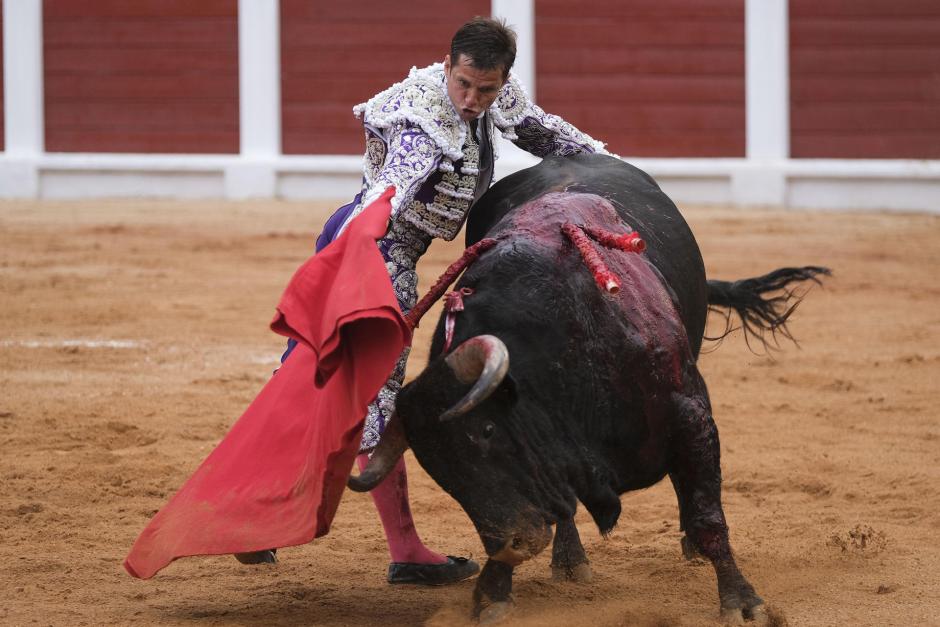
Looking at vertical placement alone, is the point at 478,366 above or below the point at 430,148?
below

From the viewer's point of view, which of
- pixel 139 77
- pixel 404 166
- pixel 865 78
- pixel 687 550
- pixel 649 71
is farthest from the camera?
pixel 139 77

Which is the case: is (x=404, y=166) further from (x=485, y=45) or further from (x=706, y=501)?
(x=706, y=501)

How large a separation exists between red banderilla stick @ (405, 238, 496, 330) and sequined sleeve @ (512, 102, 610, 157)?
55 cm

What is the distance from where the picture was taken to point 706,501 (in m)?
2.75

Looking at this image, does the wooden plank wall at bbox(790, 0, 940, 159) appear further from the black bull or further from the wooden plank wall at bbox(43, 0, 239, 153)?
the black bull

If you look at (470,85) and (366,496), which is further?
(366,496)

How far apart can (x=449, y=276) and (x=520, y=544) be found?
60 centimetres

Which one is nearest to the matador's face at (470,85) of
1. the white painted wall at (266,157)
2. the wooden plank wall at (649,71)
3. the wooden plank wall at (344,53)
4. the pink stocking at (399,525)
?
the pink stocking at (399,525)

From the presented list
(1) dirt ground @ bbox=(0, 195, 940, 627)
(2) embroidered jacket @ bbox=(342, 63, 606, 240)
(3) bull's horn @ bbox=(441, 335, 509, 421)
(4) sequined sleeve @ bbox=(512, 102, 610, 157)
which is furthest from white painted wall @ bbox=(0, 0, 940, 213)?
(3) bull's horn @ bbox=(441, 335, 509, 421)

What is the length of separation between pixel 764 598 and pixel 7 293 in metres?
5.06

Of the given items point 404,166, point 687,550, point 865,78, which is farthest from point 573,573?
point 865,78

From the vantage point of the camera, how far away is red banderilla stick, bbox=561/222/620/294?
8.34ft

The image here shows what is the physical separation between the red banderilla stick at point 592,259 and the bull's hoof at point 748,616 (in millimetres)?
668

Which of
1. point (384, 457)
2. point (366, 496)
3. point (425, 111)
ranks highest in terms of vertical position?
point (425, 111)
